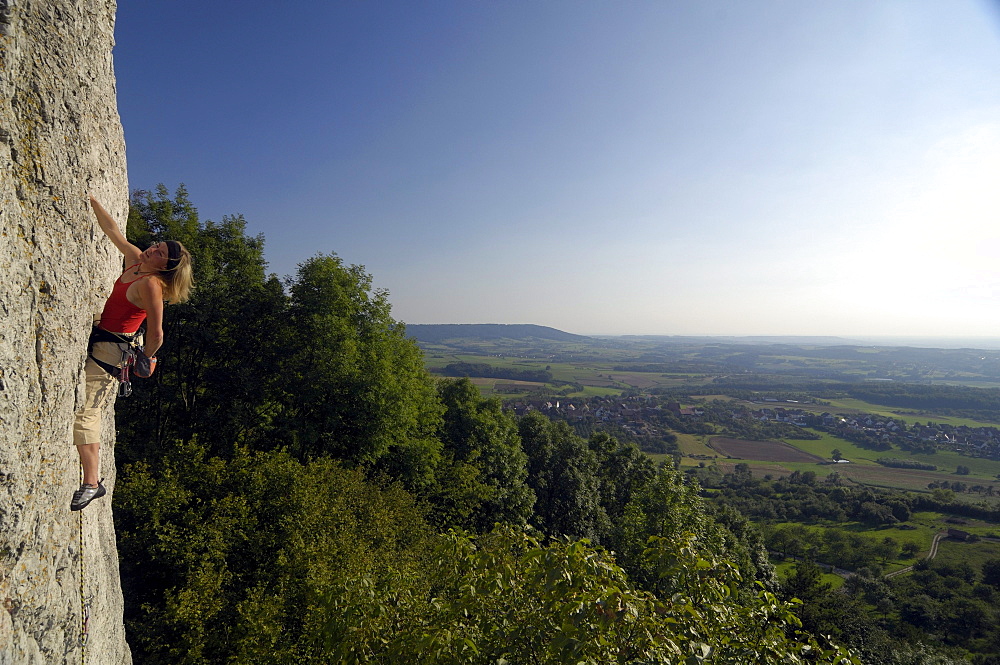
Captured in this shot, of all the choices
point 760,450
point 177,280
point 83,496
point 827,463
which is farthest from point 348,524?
point 827,463

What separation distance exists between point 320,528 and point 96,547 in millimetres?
8220

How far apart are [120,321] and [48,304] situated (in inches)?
31.3

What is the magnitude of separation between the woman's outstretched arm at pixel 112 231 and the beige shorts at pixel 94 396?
127cm

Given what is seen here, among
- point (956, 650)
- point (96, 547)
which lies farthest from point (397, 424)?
point (956, 650)

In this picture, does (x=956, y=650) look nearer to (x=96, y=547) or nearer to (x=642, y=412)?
(x=96, y=547)

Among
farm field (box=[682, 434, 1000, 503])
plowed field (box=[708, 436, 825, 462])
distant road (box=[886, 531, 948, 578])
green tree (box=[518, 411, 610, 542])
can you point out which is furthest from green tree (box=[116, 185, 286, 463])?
plowed field (box=[708, 436, 825, 462])

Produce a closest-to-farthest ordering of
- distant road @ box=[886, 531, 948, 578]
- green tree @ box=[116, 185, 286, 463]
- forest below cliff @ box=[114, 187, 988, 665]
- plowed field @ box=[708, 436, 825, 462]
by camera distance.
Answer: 1. forest below cliff @ box=[114, 187, 988, 665]
2. green tree @ box=[116, 185, 286, 463]
3. distant road @ box=[886, 531, 948, 578]
4. plowed field @ box=[708, 436, 825, 462]

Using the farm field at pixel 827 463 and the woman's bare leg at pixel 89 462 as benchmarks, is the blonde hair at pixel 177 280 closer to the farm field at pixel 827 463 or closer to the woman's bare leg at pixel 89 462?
the woman's bare leg at pixel 89 462

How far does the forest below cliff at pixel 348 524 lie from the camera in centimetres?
490

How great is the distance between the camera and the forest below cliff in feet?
16.1

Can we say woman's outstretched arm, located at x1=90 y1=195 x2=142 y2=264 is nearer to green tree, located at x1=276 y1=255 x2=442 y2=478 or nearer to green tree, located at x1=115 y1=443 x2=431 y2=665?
green tree, located at x1=115 y1=443 x2=431 y2=665

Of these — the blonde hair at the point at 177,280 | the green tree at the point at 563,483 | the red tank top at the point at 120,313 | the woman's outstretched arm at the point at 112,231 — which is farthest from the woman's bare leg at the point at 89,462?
the green tree at the point at 563,483

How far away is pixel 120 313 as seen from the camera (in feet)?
18.1

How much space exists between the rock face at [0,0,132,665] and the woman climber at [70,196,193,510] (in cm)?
17
